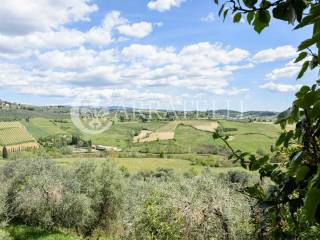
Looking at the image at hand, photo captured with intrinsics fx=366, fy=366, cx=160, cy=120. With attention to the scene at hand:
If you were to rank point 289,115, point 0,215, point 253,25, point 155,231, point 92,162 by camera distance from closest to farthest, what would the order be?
point 289,115
point 253,25
point 155,231
point 0,215
point 92,162

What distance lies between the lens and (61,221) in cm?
3803

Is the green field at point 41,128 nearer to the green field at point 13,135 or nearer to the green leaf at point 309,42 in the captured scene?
the green field at point 13,135

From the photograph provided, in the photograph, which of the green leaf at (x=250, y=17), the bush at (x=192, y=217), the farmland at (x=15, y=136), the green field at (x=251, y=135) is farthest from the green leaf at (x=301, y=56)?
the farmland at (x=15, y=136)

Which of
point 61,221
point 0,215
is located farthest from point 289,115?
point 61,221

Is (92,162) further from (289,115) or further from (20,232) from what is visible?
(289,115)

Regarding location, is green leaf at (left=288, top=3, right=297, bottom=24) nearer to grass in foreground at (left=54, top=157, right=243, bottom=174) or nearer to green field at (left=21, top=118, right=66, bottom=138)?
grass in foreground at (left=54, top=157, right=243, bottom=174)

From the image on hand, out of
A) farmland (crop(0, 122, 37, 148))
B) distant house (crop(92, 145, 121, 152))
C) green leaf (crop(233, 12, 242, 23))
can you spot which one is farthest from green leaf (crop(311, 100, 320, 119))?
farmland (crop(0, 122, 37, 148))

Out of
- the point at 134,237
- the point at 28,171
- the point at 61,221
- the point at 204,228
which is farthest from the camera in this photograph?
the point at 28,171

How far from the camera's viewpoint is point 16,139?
143250 millimetres

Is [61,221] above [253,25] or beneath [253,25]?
beneath

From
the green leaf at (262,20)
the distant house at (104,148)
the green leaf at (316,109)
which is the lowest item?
the distant house at (104,148)

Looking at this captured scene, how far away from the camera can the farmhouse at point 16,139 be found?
Answer: 13062 cm

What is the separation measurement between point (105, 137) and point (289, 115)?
15309 cm

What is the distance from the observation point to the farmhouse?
13062 centimetres
